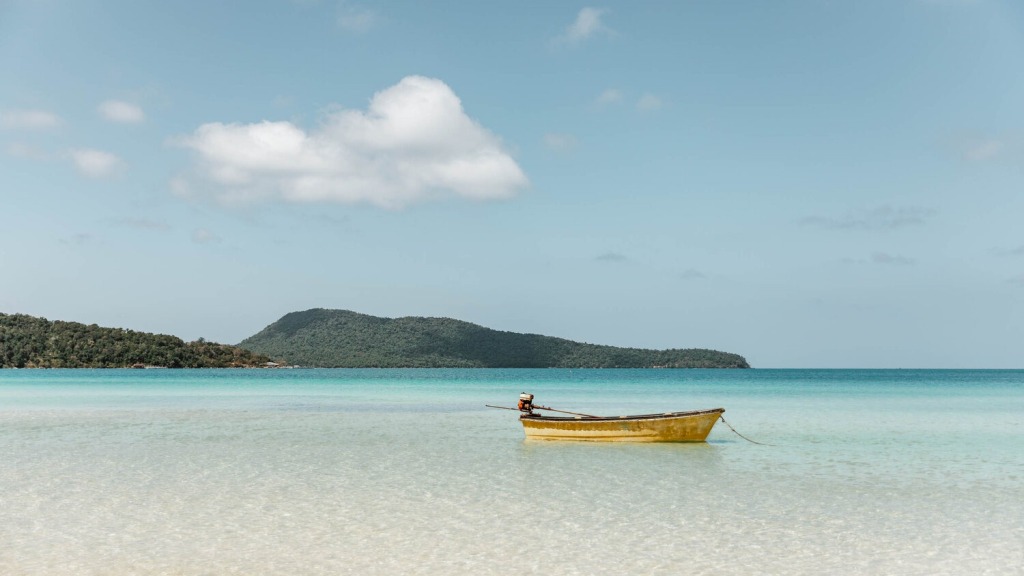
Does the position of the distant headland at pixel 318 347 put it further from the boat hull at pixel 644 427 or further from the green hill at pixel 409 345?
the boat hull at pixel 644 427

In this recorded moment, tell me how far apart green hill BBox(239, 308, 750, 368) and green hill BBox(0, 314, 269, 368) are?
27.8 m

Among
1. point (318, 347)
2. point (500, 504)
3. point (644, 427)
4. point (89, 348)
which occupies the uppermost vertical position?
point (318, 347)

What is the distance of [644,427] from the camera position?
20.4 m

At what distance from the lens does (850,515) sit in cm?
1157

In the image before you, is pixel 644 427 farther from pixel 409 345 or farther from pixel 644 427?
pixel 409 345

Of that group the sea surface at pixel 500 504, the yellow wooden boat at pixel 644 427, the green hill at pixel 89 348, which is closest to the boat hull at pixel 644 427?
the yellow wooden boat at pixel 644 427

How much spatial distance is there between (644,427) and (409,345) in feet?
527

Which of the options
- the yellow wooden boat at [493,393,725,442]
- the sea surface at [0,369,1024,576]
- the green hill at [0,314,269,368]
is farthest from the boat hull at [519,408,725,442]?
the green hill at [0,314,269,368]

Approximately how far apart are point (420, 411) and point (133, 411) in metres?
12.1

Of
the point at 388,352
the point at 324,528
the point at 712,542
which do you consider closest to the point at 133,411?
the point at 324,528

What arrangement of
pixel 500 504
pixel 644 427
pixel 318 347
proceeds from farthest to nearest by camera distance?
pixel 318 347
pixel 644 427
pixel 500 504

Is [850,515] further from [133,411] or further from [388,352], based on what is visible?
[388,352]

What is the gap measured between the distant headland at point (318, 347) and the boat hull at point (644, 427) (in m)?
133

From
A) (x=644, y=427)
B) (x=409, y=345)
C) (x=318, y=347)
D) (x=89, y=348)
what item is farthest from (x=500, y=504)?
(x=318, y=347)
